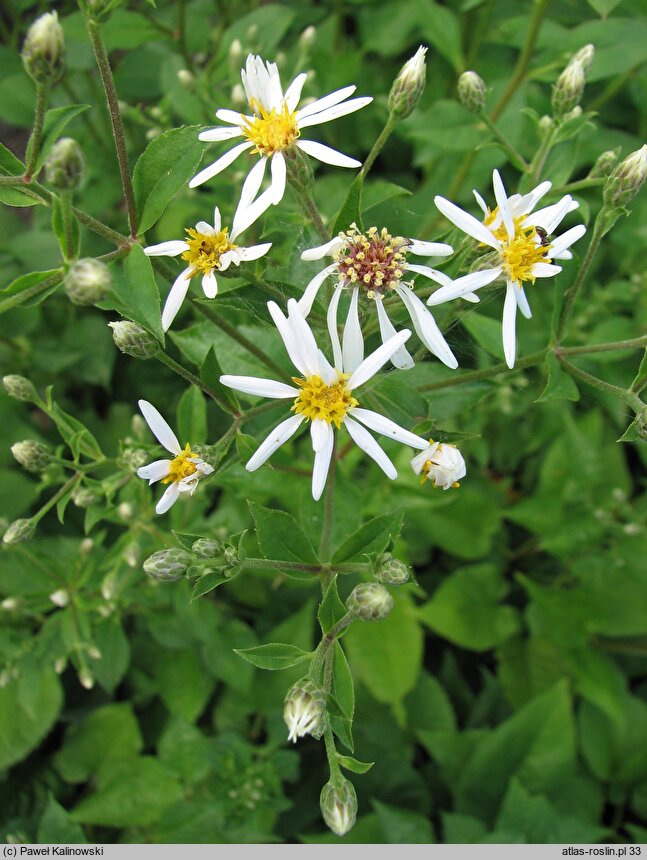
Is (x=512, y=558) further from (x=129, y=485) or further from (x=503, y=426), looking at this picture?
(x=129, y=485)

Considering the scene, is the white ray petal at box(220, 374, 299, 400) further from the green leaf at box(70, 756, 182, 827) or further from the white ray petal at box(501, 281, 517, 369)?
the green leaf at box(70, 756, 182, 827)

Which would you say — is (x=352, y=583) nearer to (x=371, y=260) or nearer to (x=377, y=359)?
(x=377, y=359)

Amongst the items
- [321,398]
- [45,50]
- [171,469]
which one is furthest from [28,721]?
[45,50]

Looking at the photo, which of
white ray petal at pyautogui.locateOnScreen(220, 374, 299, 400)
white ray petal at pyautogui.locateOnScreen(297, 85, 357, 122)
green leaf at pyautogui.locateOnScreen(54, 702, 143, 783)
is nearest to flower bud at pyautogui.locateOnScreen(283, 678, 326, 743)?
white ray petal at pyautogui.locateOnScreen(220, 374, 299, 400)

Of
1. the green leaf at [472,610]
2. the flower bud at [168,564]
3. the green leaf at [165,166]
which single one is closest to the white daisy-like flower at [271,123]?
the green leaf at [165,166]

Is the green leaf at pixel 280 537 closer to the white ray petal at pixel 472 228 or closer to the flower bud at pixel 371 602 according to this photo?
the flower bud at pixel 371 602
